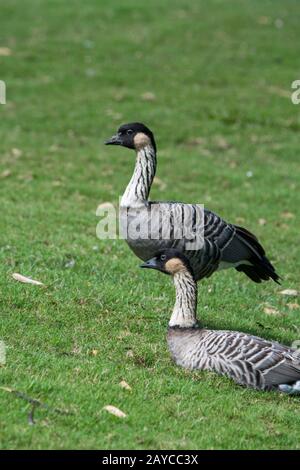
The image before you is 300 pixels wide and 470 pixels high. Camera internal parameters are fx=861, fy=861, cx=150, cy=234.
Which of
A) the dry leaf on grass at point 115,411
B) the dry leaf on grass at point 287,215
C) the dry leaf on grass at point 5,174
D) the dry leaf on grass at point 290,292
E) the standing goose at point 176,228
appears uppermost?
the dry leaf on grass at point 5,174

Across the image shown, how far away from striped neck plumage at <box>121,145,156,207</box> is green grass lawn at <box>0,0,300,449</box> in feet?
3.42

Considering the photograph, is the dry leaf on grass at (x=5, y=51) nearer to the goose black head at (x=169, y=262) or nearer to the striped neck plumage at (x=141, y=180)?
the striped neck plumage at (x=141, y=180)

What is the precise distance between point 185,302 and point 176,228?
829mm

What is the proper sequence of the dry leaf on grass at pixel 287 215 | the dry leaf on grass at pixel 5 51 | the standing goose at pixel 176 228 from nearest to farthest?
the standing goose at pixel 176 228
the dry leaf on grass at pixel 287 215
the dry leaf on grass at pixel 5 51

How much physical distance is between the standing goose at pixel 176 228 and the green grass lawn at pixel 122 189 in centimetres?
58

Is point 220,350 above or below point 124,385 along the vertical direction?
above

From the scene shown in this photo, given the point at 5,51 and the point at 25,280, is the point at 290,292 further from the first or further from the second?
the point at 5,51

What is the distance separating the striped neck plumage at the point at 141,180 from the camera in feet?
28.1

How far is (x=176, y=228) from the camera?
8.23 metres

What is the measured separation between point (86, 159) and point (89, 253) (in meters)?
5.64

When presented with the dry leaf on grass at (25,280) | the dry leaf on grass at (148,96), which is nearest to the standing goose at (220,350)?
the dry leaf on grass at (25,280)

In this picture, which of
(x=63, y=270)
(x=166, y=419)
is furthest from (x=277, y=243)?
(x=166, y=419)

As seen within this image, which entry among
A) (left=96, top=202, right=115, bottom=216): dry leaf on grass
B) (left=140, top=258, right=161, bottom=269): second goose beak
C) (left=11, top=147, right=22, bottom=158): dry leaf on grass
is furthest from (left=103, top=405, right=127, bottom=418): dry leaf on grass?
(left=11, top=147, right=22, bottom=158): dry leaf on grass

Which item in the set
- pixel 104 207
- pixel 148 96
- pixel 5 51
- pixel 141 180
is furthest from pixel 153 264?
pixel 5 51
